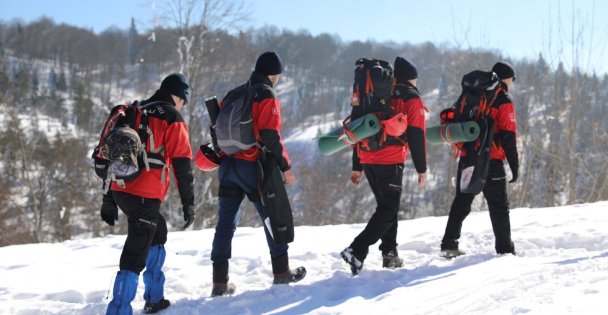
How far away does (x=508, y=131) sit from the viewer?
4.88 m

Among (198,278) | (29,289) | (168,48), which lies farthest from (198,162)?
(168,48)

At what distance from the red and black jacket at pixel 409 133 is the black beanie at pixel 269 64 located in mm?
1092

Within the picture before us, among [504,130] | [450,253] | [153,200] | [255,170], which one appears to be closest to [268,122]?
[255,170]

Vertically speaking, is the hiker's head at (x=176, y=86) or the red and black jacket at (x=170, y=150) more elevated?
the hiker's head at (x=176, y=86)

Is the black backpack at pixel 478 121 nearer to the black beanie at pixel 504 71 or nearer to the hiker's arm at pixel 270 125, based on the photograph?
the black beanie at pixel 504 71

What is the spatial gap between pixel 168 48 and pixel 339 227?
36.8 feet

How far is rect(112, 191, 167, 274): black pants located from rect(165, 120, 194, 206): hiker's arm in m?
0.23

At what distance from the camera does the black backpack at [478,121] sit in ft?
16.0

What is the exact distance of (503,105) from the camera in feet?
16.1

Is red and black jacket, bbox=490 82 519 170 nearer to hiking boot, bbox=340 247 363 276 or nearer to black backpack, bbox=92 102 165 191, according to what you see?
hiking boot, bbox=340 247 363 276

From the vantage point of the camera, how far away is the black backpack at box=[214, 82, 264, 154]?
410 cm

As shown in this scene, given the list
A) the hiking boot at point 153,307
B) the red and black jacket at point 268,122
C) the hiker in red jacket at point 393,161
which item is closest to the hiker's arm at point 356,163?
the hiker in red jacket at point 393,161

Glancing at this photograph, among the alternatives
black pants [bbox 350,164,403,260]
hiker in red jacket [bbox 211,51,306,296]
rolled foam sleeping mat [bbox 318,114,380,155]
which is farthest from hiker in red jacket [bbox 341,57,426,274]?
hiker in red jacket [bbox 211,51,306,296]

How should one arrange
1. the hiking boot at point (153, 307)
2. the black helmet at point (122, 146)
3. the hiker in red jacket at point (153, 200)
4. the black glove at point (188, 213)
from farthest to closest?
1. the hiking boot at point (153, 307)
2. the black glove at point (188, 213)
3. the hiker in red jacket at point (153, 200)
4. the black helmet at point (122, 146)
